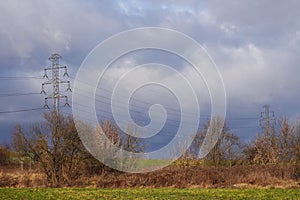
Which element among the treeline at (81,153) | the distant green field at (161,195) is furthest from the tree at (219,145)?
the distant green field at (161,195)

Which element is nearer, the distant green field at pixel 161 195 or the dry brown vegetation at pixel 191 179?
the distant green field at pixel 161 195

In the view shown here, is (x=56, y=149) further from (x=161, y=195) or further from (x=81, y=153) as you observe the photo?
(x=161, y=195)

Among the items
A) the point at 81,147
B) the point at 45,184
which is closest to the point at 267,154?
the point at 81,147

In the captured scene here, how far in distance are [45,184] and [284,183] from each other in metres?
21.0

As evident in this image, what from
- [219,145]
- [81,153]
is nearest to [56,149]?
[81,153]

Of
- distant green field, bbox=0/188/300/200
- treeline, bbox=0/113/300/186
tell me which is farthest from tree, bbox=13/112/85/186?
distant green field, bbox=0/188/300/200

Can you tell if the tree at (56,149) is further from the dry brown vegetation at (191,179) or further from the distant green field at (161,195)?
the distant green field at (161,195)

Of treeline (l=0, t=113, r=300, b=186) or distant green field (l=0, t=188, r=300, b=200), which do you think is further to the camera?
treeline (l=0, t=113, r=300, b=186)

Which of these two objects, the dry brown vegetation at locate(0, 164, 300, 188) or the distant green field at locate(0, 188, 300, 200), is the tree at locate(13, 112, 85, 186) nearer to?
the dry brown vegetation at locate(0, 164, 300, 188)

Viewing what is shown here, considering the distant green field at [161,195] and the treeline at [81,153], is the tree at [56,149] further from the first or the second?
the distant green field at [161,195]

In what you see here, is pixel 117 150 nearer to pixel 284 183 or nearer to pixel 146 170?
pixel 146 170

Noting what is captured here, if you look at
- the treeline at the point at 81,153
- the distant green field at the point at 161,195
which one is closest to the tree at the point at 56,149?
the treeline at the point at 81,153

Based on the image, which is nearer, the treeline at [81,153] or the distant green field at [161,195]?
the distant green field at [161,195]

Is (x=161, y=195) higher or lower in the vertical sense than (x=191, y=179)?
higher
